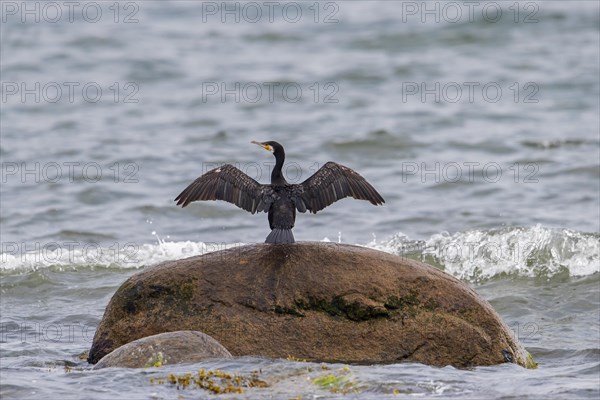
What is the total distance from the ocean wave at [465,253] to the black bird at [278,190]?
3.77m

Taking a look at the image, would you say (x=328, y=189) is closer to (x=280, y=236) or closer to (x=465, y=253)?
(x=280, y=236)

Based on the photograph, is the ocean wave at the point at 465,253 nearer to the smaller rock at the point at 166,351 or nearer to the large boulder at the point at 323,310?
the large boulder at the point at 323,310

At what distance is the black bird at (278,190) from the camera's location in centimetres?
812

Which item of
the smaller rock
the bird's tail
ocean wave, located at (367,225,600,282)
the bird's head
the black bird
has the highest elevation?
the bird's head

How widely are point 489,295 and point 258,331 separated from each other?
4.08 meters

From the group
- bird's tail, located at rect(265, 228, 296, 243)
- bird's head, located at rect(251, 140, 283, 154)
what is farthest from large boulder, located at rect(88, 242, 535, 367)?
bird's head, located at rect(251, 140, 283, 154)

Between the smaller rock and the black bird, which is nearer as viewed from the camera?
the smaller rock

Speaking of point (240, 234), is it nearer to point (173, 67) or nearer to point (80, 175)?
point (80, 175)

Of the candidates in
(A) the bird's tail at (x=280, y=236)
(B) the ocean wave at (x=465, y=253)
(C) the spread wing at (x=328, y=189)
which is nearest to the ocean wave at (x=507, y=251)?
(B) the ocean wave at (x=465, y=253)

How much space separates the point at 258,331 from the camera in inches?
298

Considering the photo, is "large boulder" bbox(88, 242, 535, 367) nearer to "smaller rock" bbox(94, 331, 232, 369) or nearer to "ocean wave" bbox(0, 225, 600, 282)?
"smaller rock" bbox(94, 331, 232, 369)

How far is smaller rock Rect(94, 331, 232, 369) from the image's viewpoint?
718 cm

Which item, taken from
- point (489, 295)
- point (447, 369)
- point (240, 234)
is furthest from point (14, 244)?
point (447, 369)

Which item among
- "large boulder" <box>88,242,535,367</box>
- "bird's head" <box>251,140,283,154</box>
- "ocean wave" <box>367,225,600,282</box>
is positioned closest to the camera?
"large boulder" <box>88,242,535,367</box>
